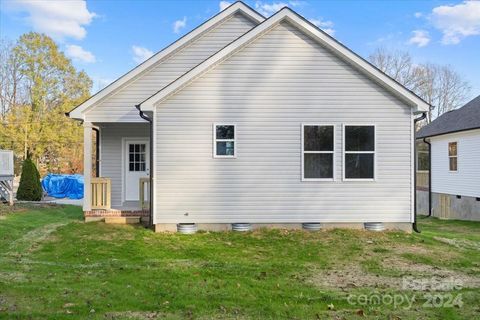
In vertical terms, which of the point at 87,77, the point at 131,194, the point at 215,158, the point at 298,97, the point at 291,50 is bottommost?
the point at 131,194

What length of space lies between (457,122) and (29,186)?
21.1m

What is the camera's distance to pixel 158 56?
12.0 metres

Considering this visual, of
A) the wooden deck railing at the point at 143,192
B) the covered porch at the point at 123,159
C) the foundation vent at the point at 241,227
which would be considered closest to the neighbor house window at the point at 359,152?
the foundation vent at the point at 241,227

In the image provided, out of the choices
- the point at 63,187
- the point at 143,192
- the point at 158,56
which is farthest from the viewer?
the point at 63,187

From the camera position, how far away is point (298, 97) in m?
10.4

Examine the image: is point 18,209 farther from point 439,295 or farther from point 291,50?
point 439,295

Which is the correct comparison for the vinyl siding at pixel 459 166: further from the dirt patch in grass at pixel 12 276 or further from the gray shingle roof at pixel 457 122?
the dirt patch in grass at pixel 12 276

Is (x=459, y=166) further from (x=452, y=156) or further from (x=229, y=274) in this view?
(x=229, y=274)

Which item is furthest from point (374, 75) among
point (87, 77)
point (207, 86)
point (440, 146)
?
point (87, 77)

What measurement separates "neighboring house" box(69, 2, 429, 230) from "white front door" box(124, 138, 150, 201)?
298 cm

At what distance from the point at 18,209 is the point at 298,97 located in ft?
36.6

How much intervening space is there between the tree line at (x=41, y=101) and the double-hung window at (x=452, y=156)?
15249mm

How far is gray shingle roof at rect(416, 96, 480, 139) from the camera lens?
17.4m

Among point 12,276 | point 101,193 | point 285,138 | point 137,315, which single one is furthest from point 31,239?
point 285,138
